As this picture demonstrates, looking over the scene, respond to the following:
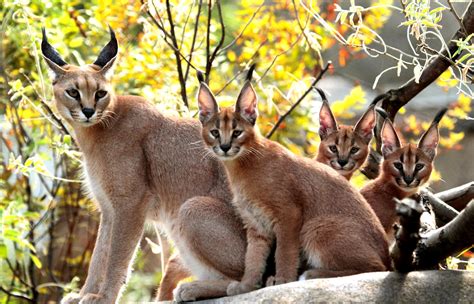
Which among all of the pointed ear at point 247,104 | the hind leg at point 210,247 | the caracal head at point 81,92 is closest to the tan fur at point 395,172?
the pointed ear at point 247,104

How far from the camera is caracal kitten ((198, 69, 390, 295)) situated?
22.2 feet

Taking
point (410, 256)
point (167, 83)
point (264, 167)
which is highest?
point (167, 83)

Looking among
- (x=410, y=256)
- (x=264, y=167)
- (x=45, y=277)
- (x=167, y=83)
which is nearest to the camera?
(x=410, y=256)

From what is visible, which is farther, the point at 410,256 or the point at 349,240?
the point at 349,240

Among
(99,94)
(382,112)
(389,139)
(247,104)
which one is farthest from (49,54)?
(389,139)

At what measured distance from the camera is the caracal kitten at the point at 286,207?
22.2ft

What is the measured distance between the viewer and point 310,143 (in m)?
12.9

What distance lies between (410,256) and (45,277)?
9.25 metres

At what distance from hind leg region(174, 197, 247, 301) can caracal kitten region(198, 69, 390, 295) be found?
0.15m

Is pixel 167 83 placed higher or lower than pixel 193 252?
higher

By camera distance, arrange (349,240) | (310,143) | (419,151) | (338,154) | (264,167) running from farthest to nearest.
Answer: (310,143), (338,154), (419,151), (264,167), (349,240)

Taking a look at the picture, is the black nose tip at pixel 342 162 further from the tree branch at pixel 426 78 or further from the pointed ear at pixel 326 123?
the tree branch at pixel 426 78

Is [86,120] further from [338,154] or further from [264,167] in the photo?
[338,154]

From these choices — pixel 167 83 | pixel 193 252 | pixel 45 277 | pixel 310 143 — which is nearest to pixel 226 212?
pixel 193 252
